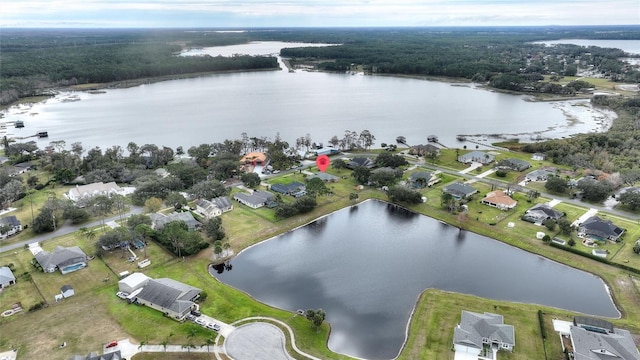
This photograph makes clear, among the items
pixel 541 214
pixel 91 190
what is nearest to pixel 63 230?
pixel 91 190

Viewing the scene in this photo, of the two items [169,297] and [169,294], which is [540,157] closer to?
[169,294]

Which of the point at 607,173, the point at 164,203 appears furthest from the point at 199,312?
the point at 607,173

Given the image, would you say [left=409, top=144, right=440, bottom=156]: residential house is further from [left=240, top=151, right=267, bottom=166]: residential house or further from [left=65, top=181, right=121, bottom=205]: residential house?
[left=65, top=181, right=121, bottom=205]: residential house

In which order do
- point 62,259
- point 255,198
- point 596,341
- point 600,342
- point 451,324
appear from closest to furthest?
point 600,342 < point 596,341 < point 451,324 < point 62,259 < point 255,198

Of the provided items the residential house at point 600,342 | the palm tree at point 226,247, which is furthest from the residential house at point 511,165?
the palm tree at point 226,247

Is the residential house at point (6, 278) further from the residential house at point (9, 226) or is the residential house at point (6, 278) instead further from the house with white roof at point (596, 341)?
the house with white roof at point (596, 341)

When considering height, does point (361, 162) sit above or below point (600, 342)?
below

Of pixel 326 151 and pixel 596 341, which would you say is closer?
pixel 596 341
